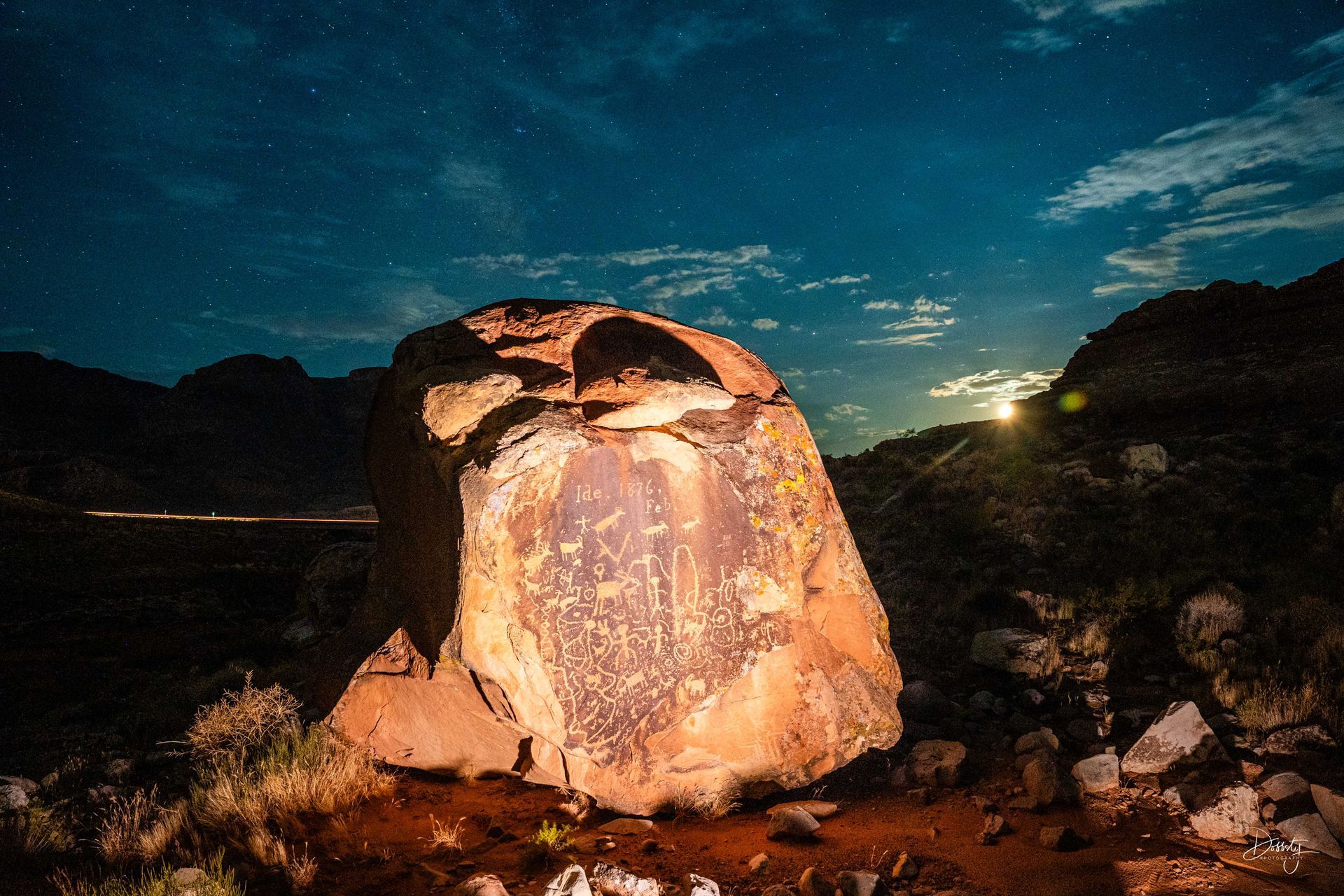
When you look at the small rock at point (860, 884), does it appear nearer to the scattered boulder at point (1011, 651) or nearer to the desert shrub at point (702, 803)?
the desert shrub at point (702, 803)

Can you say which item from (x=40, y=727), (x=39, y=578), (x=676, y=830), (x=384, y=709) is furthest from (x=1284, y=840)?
(x=39, y=578)

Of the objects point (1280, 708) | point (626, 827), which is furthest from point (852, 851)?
point (1280, 708)

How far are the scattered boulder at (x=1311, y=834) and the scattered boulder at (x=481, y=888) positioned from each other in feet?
11.4

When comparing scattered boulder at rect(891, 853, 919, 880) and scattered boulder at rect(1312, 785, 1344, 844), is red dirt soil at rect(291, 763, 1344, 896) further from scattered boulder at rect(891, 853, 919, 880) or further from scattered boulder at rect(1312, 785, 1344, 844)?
scattered boulder at rect(1312, 785, 1344, 844)

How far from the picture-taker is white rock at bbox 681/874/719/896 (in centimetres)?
309

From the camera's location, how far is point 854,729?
4711 mm

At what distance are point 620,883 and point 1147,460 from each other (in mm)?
15685

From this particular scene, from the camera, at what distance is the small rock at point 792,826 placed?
12.6ft

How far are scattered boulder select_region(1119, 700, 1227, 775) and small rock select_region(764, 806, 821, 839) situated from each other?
2236 mm

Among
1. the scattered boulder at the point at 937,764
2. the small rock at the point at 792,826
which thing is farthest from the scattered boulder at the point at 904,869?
the scattered boulder at the point at 937,764

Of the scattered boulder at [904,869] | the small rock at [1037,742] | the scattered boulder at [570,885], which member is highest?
the scattered boulder at [570,885]

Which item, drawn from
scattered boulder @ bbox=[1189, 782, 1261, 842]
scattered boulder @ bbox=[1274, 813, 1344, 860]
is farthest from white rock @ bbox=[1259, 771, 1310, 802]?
scattered boulder @ bbox=[1274, 813, 1344, 860]

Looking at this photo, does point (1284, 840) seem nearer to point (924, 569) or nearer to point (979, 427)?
point (924, 569)

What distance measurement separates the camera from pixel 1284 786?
3.66 metres
